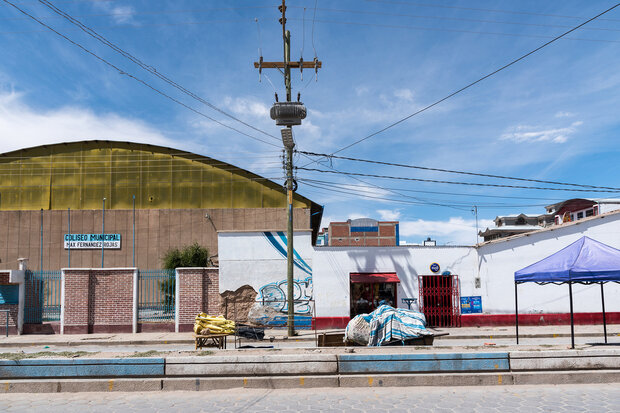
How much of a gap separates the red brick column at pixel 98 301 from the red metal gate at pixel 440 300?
498 inches

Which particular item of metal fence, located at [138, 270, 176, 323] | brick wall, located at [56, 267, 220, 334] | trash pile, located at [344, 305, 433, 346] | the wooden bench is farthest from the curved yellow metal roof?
trash pile, located at [344, 305, 433, 346]

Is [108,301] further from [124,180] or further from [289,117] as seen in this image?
[124,180]

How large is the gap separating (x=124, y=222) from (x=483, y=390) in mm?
34349

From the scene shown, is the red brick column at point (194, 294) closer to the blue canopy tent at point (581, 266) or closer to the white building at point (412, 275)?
the white building at point (412, 275)

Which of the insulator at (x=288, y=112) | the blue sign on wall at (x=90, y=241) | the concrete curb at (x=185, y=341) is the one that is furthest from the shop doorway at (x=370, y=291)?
the blue sign on wall at (x=90, y=241)

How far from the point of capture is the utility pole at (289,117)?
1767cm

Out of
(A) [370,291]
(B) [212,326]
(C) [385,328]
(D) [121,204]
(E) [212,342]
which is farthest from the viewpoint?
(D) [121,204]

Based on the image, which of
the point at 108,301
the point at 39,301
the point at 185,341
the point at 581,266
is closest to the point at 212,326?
the point at 185,341

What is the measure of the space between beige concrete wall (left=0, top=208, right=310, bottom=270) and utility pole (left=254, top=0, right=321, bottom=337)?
63.3 feet

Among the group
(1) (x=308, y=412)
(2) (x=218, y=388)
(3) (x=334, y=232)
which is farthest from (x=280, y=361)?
(3) (x=334, y=232)

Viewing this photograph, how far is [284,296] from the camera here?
68.4 feet

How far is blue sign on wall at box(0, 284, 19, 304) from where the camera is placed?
64.1 ft

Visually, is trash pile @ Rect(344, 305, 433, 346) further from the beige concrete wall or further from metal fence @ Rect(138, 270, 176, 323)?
the beige concrete wall

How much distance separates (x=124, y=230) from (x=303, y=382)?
32.4 m
